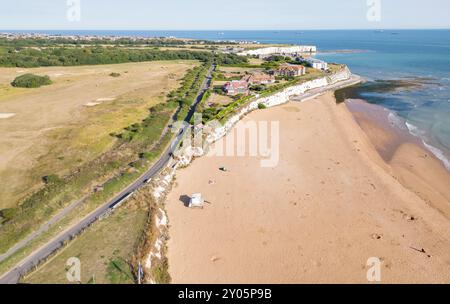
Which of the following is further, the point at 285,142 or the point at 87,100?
the point at 87,100

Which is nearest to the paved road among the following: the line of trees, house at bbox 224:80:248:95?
house at bbox 224:80:248:95

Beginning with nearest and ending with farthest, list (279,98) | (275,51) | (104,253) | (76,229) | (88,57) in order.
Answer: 1. (104,253)
2. (76,229)
3. (279,98)
4. (88,57)
5. (275,51)

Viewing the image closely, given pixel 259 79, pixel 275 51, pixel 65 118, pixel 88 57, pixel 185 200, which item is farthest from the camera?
pixel 275 51

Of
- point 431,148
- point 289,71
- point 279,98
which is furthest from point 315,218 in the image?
point 289,71

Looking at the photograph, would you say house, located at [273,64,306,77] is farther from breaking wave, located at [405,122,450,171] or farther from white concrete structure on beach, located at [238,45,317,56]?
white concrete structure on beach, located at [238,45,317,56]

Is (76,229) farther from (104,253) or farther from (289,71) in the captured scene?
(289,71)

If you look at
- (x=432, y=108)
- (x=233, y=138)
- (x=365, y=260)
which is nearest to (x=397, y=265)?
(x=365, y=260)
